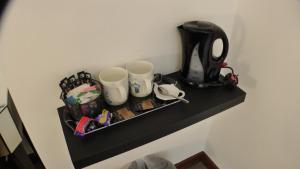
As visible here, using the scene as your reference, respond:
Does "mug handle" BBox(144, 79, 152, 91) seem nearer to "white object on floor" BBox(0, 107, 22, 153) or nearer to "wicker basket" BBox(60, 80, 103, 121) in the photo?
"wicker basket" BBox(60, 80, 103, 121)

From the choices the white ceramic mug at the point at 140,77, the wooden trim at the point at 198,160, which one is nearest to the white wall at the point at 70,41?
the white ceramic mug at the point at 140,77

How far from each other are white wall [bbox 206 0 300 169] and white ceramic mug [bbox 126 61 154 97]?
43 cm

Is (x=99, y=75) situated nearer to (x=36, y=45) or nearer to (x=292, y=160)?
(x=36, y=45)

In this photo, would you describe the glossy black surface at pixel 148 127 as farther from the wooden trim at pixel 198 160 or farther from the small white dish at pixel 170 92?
the wooden trim at pixel 198 160

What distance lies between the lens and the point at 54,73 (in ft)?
2.27

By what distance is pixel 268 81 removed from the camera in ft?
2.81

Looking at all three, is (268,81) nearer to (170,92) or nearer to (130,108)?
(170,92)

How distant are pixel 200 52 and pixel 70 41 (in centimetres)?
44

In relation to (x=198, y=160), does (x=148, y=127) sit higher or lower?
higher

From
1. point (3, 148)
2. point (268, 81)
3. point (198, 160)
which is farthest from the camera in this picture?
point (198, 160)

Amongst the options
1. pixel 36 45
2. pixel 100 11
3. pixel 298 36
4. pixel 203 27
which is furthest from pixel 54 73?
pixel 298 36

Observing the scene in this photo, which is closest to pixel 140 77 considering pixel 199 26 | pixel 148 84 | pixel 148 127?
pixel 148 84

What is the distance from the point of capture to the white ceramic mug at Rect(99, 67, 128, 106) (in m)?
0.69

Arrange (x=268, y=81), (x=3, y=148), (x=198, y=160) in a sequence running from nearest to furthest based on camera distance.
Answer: (x=3, y=148) → (x=268, y=81) → (x=198, y=160)
